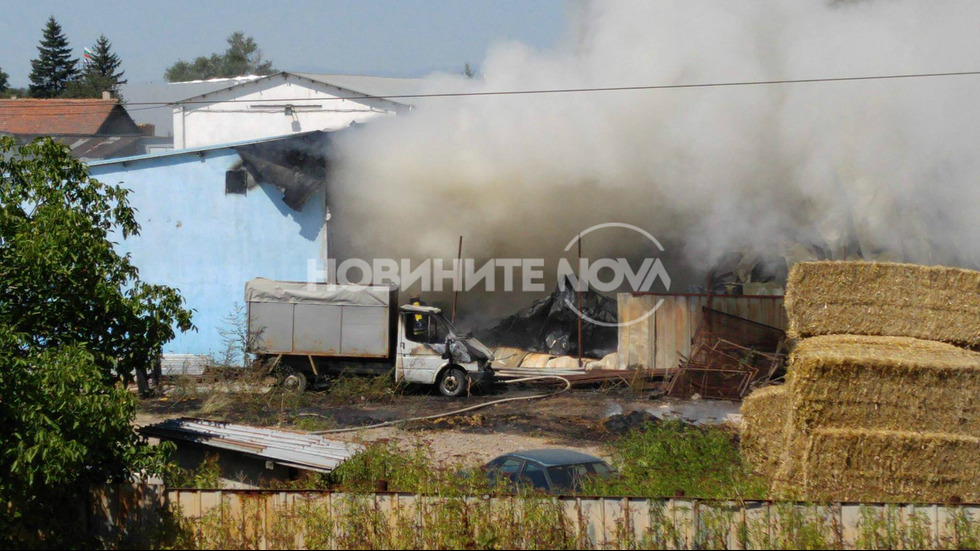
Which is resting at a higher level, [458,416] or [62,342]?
[62,342]

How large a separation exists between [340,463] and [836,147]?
12.3m

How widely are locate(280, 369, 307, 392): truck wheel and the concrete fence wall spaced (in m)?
9.79

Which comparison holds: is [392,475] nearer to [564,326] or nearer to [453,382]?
[453,382]

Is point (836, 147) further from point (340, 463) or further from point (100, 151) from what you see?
point (100, 151)

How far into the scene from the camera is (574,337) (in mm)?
18938

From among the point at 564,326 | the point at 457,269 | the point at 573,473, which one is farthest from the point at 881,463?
the point at 457,269

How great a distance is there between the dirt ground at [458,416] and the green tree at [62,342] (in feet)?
15.9

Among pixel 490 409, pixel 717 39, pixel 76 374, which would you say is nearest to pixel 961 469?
pixel 76 374

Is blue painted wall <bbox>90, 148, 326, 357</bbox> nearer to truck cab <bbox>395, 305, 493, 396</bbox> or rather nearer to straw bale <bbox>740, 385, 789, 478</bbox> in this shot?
A: truck cab <bbox>395, 305, 493, 396</bbox>

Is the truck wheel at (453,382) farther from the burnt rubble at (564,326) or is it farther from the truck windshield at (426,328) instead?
the burnt rubble at (564,326)

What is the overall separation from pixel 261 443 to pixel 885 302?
6.40 meters

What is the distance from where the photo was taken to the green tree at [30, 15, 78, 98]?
226 feet

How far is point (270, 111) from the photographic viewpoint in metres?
33.9

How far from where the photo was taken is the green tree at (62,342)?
19.2 ft
